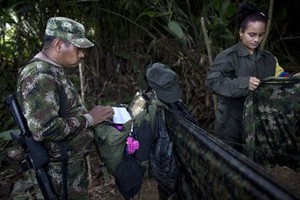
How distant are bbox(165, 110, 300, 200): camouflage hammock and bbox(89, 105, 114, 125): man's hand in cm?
34

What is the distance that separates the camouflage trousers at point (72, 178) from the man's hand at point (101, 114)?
10.5 inches

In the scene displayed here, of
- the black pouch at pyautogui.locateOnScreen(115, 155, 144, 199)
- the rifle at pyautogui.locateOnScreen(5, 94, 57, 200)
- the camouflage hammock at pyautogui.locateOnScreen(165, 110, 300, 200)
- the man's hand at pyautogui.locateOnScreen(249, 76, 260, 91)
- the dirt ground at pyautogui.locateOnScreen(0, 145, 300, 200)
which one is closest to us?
the camouflage hammock at pyautogui.locateOnScreen(165, 110, 300, 200)

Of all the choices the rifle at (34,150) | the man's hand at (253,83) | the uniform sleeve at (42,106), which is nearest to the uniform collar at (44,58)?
the uniform sleeve at (42,106)

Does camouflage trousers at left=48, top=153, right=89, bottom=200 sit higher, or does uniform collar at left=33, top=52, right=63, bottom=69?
uniform collar at left=33, top=52, right=63, bottom=69

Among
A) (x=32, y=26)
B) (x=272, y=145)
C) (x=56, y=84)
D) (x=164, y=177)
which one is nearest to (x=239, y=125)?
(x=272, y=145)

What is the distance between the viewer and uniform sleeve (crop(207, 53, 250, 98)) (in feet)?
6.91

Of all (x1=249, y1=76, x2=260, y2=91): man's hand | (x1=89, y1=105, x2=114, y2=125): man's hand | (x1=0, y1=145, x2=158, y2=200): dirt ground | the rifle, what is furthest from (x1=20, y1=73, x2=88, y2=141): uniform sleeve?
(x1=0, y1=145, x2=158, y2=200): dirt ground

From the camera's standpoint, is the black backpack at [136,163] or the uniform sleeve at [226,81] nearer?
the black backpack at [136,163]

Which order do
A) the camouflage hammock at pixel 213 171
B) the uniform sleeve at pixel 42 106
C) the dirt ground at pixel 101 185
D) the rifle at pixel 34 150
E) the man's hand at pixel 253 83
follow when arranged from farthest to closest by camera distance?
1. the dirt ground at pixel 101 185
2. the man's hand at pixel 253 83
3. the rifle at pixel 34 150
4. the uniform sleeve at pixel 42 106
5. the camouflage hammock at pixel 213 171

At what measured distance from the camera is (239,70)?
228 cm

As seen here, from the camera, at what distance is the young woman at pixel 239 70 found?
2.16m

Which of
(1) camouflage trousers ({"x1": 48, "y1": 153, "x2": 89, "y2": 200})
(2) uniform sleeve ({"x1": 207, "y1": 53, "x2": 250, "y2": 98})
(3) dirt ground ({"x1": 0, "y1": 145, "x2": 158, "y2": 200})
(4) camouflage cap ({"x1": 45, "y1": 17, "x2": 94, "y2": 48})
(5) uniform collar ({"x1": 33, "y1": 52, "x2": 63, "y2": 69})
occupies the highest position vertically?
(4) camouflage cap ({"x1": 45, "y1": 17, "x2": 94, "y2": 48})

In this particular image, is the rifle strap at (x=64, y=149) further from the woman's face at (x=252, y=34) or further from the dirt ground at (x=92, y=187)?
the dirt ground at (x=92, y=187)

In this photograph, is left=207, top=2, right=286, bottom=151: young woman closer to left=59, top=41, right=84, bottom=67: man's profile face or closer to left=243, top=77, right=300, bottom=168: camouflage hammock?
left=243, top=77, right=300, bottom=168: camouflage hammock
